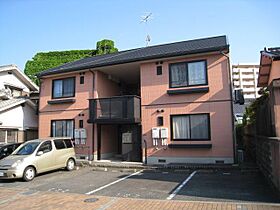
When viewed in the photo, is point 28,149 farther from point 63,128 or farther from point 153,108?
point 153,108

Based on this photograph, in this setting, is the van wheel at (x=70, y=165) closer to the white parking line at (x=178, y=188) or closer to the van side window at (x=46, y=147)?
the van side window at (x=46, y=147)

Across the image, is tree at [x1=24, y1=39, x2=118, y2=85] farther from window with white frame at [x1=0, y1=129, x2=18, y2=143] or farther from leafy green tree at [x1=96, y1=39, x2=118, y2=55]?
window with white frame at [x1=0, y1=129, x2=18, y2=143]

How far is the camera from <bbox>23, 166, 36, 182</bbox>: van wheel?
1037cm

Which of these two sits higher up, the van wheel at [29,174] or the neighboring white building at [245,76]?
the neighboring white building at [245,76]

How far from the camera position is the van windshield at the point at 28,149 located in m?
11.2

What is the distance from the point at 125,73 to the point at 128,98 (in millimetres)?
3765

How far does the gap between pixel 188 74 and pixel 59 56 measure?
24044 mm

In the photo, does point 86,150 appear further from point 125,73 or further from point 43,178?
point 125,73

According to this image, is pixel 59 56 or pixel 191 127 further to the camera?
pixel 59 56

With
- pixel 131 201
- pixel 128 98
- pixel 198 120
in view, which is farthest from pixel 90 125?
pixel 131 201

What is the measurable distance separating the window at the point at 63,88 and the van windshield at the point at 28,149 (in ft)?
18.4

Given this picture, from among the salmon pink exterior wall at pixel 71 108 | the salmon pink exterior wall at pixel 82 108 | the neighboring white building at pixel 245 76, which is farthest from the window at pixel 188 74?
the neighboring white building at pixel 245 76

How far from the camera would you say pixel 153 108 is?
1409 centimetres

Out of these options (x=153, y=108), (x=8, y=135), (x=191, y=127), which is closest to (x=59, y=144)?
(x=153, y=108)
